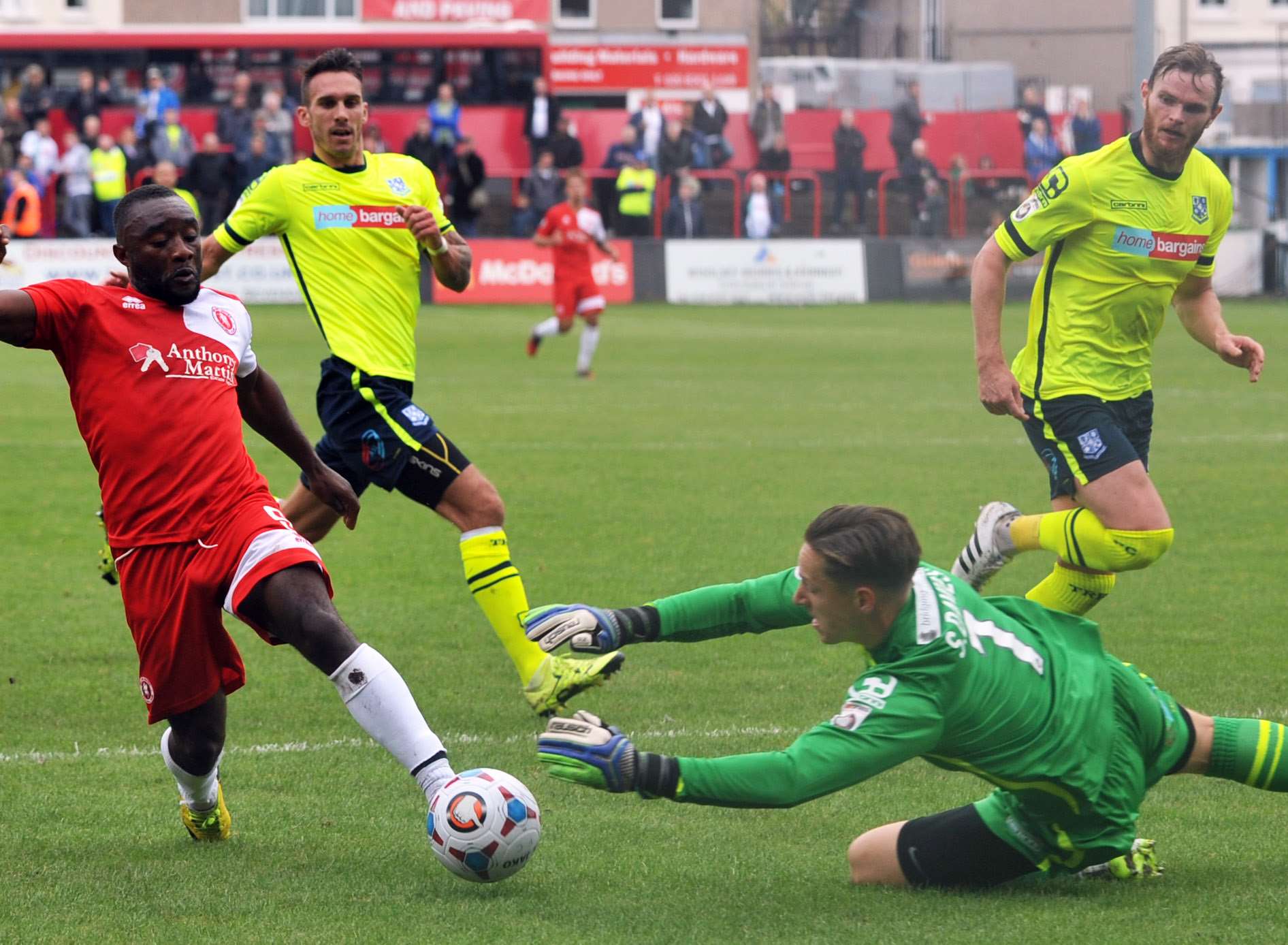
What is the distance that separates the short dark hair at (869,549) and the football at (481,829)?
103 cm

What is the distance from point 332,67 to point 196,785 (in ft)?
10.5

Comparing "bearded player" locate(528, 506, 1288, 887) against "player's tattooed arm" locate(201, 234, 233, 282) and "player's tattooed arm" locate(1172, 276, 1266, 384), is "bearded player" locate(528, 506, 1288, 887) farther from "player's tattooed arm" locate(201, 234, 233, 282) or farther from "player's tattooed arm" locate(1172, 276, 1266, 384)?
"player's tattooed arm" locate(201, 234, 233, 282)

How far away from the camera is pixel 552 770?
3.87 meters

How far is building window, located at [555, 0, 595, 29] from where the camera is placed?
44.6 meters

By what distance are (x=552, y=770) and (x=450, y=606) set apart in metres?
4.43

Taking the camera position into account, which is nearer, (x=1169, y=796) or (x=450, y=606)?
(x=1169, y=796)

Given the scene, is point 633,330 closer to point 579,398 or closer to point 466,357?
point 466,357

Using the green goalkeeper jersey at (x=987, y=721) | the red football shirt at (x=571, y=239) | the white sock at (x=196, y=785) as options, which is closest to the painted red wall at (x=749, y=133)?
the red football shirt at (x=571, y=239)

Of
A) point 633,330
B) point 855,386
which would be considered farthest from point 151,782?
point 633,330

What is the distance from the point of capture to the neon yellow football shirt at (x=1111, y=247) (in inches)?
250

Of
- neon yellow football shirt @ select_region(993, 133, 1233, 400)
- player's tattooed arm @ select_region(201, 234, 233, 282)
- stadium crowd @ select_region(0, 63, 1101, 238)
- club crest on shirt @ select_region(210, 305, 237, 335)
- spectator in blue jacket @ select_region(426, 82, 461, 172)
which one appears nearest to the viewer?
club crest on shirt @ select_region(210, 305, 237, 335)

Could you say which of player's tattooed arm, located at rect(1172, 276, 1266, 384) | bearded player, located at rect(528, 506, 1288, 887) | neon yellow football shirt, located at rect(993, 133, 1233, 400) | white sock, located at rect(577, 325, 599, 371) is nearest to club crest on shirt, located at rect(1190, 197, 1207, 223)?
neon yellow football shirt, located at rect(993, 133, 1233, 400)

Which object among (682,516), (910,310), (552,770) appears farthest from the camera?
(910,310)

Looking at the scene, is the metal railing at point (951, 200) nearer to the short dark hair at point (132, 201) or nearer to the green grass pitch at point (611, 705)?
the green grass pitch at point (611, 705)
